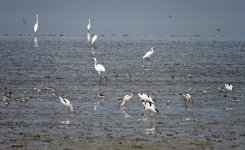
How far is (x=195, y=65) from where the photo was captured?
29.2m

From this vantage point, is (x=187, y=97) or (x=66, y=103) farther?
(x=187, y=97)

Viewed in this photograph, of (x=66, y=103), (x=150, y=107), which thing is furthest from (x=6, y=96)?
(x=150, y=107)

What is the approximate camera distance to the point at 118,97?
20453 mm

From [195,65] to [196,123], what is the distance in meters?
12.9

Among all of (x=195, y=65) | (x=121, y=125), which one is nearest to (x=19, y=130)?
(x=121, y=125)

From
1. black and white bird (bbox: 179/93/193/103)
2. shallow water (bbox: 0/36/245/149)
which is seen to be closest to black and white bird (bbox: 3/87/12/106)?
shallow water (bbox: 0/36/245/149)

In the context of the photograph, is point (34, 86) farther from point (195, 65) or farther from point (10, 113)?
point (195, 65)

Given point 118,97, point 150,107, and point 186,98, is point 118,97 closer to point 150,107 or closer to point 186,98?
point 186,98

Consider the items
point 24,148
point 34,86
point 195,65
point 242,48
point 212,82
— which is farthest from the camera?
point 242,48

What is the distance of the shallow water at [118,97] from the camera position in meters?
14.4

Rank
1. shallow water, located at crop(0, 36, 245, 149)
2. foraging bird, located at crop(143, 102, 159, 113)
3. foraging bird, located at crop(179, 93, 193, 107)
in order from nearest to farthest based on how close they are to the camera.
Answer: shallow water, located at crop(0, 36, 245, 149) → foraging bird, located at crop(143, 102, 159, 113) → foraging bird, located at crop(179, 93, 193, 107)

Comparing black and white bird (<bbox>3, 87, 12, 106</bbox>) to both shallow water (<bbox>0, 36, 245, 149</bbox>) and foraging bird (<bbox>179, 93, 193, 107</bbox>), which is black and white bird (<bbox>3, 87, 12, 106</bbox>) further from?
foraging bird (<bbox>179, 93, 193, 107</bbox>)

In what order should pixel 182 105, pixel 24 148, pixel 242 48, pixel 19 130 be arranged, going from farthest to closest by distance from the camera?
1. pixel 242 48
2. pixel 182 105
3. pixel 19 130
4. pixel 24 148

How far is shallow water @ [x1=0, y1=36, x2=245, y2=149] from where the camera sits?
567 inches
